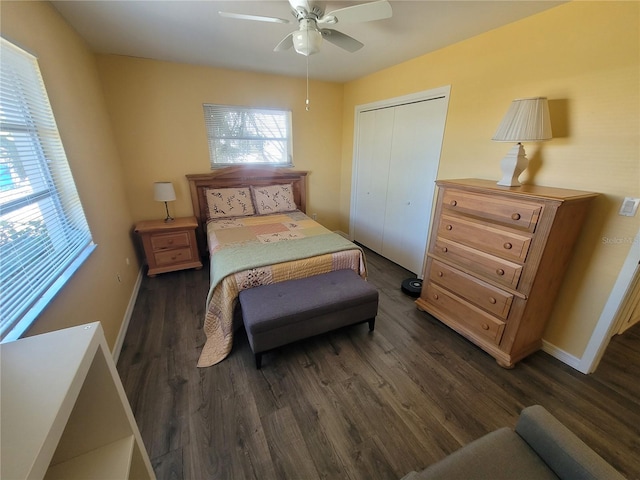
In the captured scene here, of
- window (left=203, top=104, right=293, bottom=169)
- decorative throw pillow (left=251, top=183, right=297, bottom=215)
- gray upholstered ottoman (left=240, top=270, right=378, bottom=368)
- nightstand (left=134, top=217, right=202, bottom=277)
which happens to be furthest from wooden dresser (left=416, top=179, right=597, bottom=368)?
nightstand (left=134, top=217, right=202, bottom=277)

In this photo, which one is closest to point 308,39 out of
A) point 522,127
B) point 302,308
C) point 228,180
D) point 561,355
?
point 522,127

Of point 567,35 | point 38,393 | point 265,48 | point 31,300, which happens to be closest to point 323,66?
point 265,48

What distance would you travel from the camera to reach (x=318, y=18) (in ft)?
5.20

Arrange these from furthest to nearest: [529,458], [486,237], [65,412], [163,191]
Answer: [163,191]
[486,237]
[529,458]
[65,412]

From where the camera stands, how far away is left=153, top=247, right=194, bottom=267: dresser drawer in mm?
3018

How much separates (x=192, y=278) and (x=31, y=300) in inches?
74.6

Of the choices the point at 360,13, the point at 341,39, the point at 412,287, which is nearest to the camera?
the point at 360,13

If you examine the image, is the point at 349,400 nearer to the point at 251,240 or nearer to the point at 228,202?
the point at 251,240

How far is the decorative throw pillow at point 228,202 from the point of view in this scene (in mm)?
3312

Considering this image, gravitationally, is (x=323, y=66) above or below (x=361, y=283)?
above

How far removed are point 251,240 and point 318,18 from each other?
5.87ft

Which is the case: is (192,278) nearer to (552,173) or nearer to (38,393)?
(38,393)

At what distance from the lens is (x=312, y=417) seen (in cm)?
150

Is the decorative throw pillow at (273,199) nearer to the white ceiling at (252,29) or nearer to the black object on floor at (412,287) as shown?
the white ceiling at (252,29)
